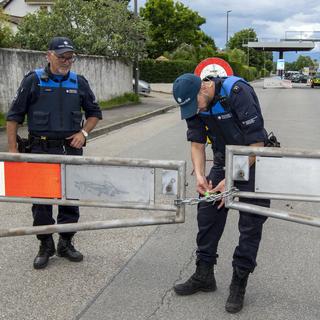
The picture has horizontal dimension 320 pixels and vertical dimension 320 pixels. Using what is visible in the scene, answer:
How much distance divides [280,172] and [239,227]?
689 millimetres

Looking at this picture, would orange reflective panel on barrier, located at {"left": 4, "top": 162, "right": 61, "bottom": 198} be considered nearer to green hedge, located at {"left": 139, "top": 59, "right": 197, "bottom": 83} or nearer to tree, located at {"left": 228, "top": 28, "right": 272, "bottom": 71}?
green hedge, located at {"left": 139, "top": 59, "right": 197, "bottom": 83}

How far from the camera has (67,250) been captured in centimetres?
453

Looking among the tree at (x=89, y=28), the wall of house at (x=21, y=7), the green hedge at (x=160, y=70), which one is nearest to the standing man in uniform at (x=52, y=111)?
the tree at (x=89, y=28)

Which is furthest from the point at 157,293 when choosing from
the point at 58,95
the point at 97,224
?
the point at 58,95

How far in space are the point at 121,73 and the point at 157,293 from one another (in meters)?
20.5

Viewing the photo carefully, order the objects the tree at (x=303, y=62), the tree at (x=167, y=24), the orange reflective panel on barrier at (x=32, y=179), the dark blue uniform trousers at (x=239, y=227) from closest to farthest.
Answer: the orange reflective panel on barrier at (x=32, y=179), the dark blue uniform trousers at (x=239, y=227), the tree at (x=167, y=24), the tree at (x=303, y=62)

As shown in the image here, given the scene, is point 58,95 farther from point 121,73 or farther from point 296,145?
point 121,73

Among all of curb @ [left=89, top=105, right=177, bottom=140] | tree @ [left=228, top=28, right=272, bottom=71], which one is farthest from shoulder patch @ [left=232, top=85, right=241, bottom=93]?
tree @ [left=228, top=28, right=272, bottom=71]

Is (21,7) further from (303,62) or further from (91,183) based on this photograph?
(303,62)

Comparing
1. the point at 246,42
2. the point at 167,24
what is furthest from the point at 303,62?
the point at 167,24

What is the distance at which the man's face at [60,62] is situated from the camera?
414 centimetres

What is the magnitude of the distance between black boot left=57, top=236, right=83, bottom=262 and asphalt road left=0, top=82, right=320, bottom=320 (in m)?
0.08

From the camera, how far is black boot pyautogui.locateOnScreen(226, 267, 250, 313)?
3551 millimetres

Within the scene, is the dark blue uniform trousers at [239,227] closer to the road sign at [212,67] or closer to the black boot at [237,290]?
the black boot at [237,290]
